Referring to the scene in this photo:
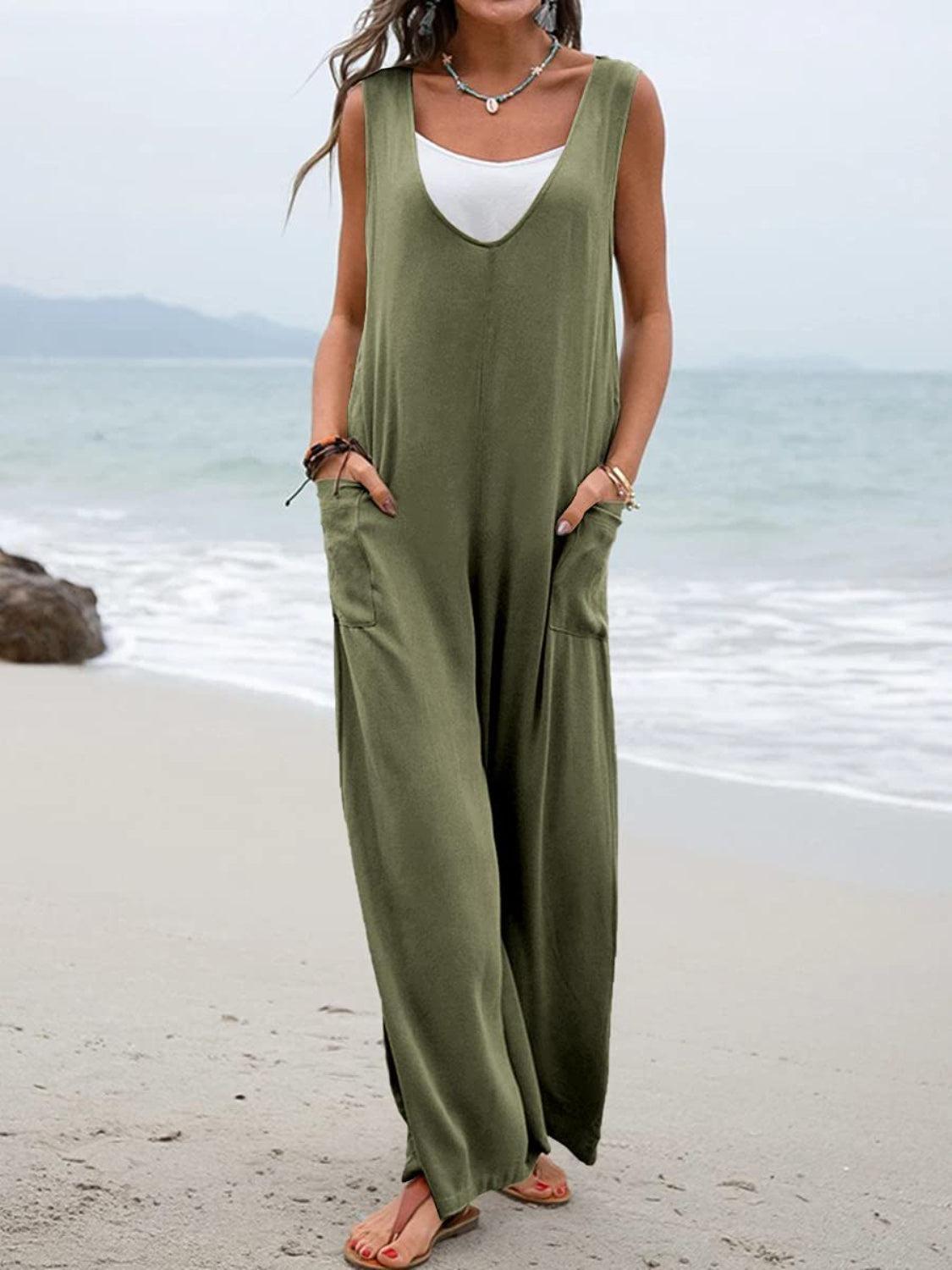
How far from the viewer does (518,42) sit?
2.57 metres

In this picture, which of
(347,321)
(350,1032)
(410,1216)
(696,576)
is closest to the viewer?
(410,1216)

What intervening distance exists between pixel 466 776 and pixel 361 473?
17.2 inches

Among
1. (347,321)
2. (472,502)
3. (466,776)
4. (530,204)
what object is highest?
(530,204)

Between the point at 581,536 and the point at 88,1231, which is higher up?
the point at 581,536

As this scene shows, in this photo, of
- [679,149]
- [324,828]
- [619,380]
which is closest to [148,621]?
[324,828]

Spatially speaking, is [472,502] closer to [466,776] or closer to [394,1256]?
[466,776]

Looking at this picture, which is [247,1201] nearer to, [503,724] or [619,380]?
[503,724]

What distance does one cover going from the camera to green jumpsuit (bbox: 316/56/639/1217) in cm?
248

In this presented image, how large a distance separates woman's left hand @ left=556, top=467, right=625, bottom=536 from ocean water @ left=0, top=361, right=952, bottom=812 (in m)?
3.27

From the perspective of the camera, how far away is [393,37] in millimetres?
2646

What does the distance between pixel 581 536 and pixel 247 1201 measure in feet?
3.52

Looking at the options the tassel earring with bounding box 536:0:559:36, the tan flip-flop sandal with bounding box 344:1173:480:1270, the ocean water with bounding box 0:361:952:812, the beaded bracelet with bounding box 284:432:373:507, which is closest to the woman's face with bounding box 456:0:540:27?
the tassel earring with bounding box 536:0:559:36

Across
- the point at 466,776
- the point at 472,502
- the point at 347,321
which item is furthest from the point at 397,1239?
the point at 347,321

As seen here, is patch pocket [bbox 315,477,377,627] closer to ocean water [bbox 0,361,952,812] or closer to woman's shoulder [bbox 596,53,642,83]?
woman's shoulder [bbox 596,53,642,83]
